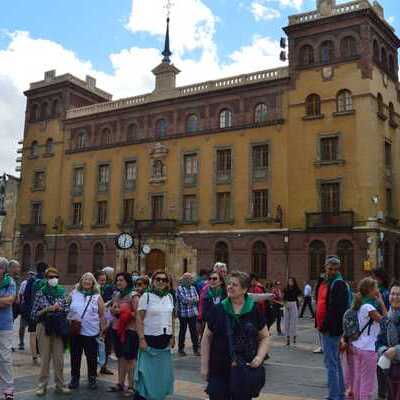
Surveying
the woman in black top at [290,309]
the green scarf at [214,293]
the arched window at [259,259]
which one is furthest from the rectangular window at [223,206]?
the green scarf at [214,293]

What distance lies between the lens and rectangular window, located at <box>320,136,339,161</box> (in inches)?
1225

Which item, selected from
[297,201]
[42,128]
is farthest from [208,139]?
[42,128]

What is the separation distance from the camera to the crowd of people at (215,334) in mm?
4703

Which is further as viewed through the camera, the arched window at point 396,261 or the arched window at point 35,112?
the arched window at point 35,112

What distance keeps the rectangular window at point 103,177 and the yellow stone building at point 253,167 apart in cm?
10

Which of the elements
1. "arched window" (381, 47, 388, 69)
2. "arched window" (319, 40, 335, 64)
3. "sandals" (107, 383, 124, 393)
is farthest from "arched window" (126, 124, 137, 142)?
"sandals" (107, 383, 124, 393)

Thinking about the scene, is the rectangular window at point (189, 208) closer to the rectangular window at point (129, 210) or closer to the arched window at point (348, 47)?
the rectangular window at point (129, 210)

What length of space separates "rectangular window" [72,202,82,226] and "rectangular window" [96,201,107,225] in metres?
1.92

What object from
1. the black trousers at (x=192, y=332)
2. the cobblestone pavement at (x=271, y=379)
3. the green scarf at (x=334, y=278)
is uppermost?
the green scarf at (x=334, y=278)

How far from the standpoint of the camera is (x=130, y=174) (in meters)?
39.1

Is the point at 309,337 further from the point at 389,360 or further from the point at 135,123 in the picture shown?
the point at 135,123

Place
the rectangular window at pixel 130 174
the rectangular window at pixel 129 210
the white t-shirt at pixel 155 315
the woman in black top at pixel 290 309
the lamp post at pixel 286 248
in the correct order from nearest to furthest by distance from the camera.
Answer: the white t-shirt at pixel 155 315, the woman in black top at pixel 290 309, the lamp post at pixel 286 248, the rectangular window at pixel 129 210, the rectangular window at pixel 130 174

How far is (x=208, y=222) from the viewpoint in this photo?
34.8m

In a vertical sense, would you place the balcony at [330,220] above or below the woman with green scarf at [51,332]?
above
